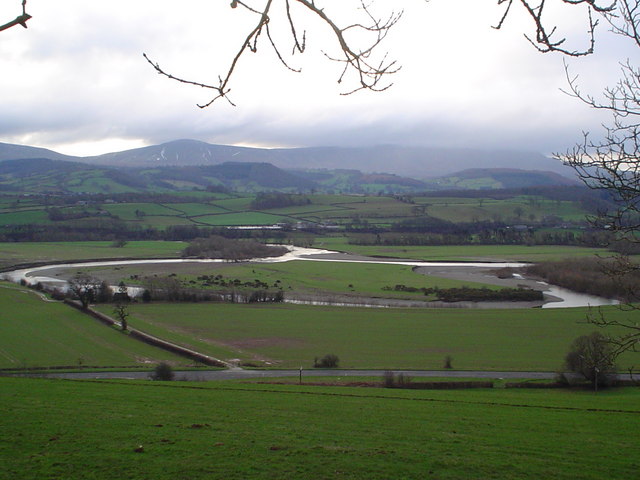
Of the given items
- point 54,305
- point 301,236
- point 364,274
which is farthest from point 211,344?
point 301,236

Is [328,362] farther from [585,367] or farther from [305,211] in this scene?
[305,211]

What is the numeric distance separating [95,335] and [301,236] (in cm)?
7499

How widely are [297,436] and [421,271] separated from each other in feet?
203

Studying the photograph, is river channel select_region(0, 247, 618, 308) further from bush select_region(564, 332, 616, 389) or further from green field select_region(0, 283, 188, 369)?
bush select_region(564, 332, 616, 389)

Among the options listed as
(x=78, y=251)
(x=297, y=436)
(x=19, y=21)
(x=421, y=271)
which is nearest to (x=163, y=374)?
(x=297, y=436)

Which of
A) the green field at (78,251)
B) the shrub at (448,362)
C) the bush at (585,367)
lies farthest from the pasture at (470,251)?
the bush at (585,367)

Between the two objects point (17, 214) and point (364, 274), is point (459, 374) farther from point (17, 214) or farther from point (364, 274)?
point (17, 214)

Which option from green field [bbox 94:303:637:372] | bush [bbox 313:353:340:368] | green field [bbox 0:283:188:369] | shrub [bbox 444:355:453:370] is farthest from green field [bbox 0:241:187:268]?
shrub [bbox 444:355:453:370]

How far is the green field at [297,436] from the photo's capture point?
8.94 metres

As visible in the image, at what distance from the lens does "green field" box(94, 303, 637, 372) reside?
106ft

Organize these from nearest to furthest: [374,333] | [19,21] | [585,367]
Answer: [19,21], [585,367], [374,333]

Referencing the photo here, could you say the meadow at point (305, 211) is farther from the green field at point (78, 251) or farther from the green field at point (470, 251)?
the green field at point (470, 251)

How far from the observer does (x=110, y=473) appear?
8406 millimetres

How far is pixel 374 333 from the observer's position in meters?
39.0
